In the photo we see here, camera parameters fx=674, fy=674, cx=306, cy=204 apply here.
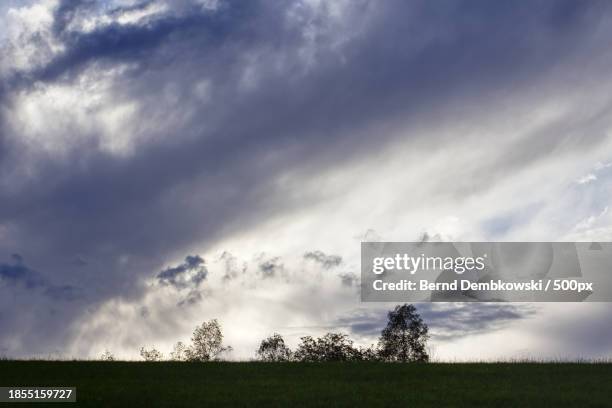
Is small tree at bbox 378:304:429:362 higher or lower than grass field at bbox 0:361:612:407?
higher

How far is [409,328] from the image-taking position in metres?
70.4

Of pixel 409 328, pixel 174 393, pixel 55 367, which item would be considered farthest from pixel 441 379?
pixel 409 328

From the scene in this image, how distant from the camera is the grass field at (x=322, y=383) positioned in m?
28.7

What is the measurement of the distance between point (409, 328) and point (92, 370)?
39.0 metres

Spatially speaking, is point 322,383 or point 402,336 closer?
point 322,383

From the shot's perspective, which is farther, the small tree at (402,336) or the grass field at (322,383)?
the small tree at (402,336)

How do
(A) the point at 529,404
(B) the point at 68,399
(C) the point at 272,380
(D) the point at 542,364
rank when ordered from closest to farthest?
(A) the point at 529,404 → (B) the point at 68,399 → (C) the point at 272,380 → (D) the point at 542,364

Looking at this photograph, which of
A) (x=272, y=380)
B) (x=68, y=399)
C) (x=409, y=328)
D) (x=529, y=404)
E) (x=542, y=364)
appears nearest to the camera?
(x=529, y=404)

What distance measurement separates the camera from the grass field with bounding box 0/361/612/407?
28.7 metres

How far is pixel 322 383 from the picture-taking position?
33.2m

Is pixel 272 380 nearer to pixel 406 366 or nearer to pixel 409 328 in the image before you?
pixel 406 366

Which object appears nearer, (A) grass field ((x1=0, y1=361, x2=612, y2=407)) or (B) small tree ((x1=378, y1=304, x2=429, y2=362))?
(A) grass field ((x1=0, y1=361, x2=612, y2=407))

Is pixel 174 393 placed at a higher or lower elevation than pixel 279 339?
lower

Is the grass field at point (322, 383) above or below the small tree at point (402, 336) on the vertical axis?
below
